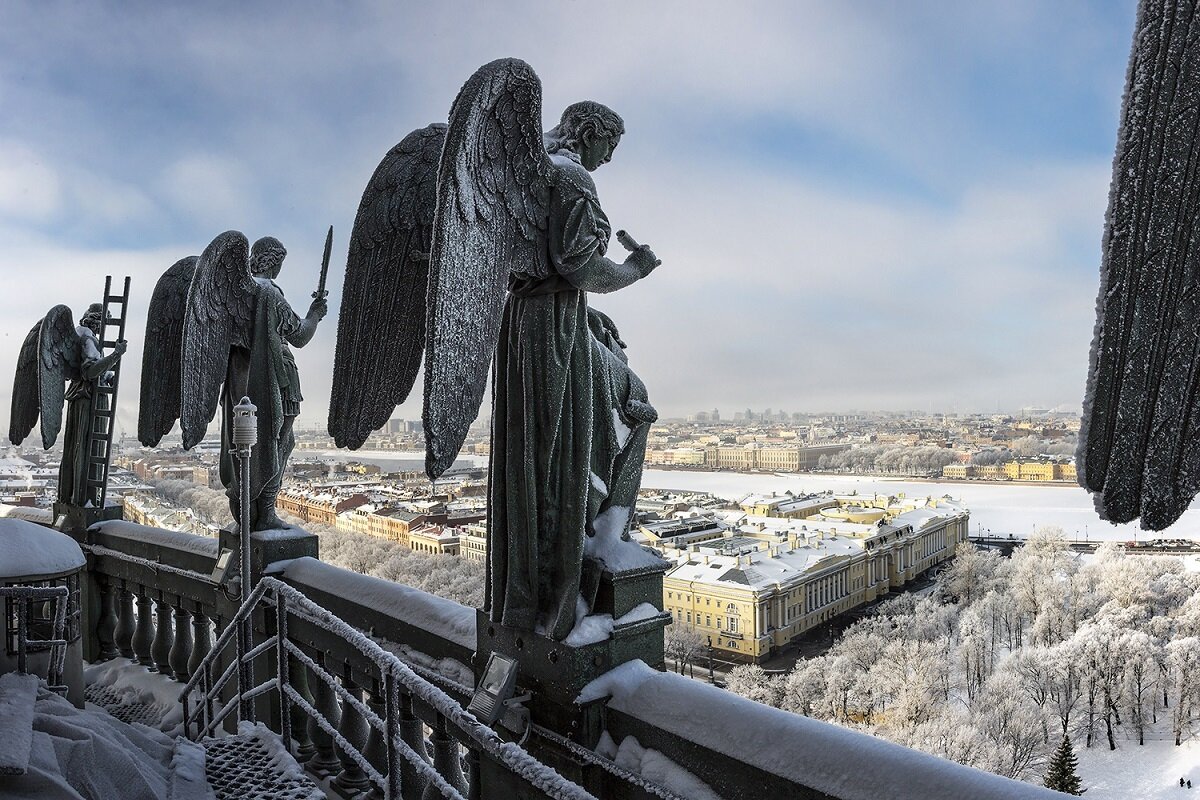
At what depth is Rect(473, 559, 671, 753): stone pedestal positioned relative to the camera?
7.55 feet

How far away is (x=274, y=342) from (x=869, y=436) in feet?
20.1

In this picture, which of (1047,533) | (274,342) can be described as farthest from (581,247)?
(1047,533)

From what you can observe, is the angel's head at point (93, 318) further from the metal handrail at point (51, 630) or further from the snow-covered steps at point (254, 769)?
the snow-covered steps at point (254, 769)

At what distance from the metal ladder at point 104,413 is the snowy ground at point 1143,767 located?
7212mm

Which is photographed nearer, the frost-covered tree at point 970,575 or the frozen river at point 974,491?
the frozen river at point 974,491

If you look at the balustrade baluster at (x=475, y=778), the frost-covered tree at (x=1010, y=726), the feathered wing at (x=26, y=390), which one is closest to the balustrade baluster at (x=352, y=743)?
the balustrade baluster at (x=475, y=778)

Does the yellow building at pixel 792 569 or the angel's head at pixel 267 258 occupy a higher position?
the angel's head at pixel 267 258

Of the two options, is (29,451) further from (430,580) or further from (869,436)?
(869,436)

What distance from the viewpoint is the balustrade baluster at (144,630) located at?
205 inches

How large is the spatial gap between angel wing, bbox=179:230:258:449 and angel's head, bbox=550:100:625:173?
2.36 meters

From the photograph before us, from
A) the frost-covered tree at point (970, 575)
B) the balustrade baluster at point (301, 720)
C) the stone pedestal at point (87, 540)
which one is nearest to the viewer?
the balustrade baluster at point (301, 720)

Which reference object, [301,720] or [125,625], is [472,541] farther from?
[125,625]

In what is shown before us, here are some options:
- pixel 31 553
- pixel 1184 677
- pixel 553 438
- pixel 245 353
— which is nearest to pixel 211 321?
pixel 245 353

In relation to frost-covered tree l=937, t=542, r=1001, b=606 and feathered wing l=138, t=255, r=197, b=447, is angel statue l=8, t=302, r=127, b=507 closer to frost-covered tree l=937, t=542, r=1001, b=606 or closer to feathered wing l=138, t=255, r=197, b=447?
feathered wing l=138, t=255, r=197, b=447
